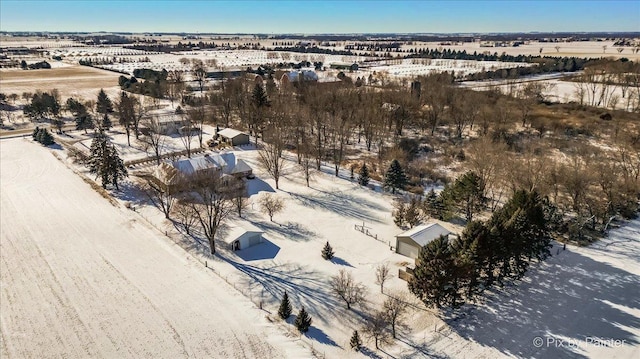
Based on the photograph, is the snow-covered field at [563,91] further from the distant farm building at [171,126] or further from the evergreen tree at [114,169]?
the evergreen tree at [114,169]

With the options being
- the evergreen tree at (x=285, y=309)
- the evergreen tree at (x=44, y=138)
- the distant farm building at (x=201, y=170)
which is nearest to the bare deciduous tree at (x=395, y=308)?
the evergreen tree at (x=285, y=309)

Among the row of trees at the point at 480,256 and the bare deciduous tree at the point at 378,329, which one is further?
the row of trees at the point at 480,256

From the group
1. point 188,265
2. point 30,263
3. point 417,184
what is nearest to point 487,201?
point 417,184

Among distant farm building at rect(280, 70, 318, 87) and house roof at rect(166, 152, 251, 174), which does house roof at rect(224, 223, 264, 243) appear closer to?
house roof at rect(166, 152, 251, 174)

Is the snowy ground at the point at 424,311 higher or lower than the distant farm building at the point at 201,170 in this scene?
lower

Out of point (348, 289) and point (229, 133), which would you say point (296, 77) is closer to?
point (229, 133)

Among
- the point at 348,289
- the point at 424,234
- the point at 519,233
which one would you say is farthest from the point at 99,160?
the point at 519,233
